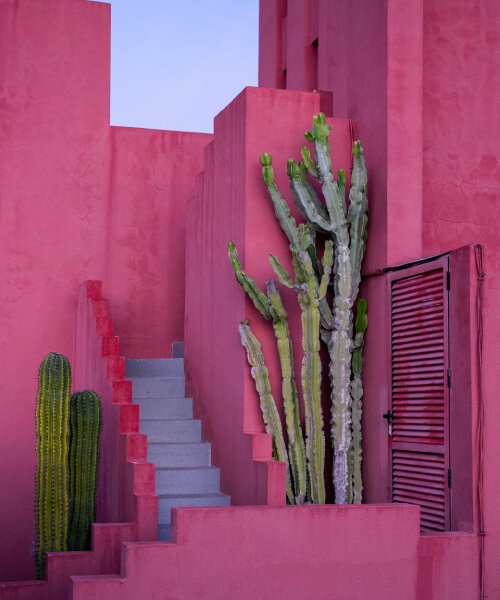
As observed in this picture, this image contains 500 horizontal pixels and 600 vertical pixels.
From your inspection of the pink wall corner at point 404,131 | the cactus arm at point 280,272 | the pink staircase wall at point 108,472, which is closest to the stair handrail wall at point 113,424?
the pink staircase wall at point 108,472

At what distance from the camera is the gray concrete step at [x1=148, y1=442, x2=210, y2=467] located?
963cm

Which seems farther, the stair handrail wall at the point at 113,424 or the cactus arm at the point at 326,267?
the cactus arm at the point at 326,267

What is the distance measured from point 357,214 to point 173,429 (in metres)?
3.09

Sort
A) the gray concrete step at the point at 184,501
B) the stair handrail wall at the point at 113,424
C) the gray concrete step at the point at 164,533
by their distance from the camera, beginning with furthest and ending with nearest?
the gray concrete step at the point at 184,501, the gray concrete step at the point at 164,533, the stair handrail wall at the point at 113,424

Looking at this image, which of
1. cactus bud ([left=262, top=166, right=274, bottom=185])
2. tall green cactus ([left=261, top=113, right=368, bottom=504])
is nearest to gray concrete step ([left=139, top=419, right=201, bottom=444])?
tall green cactus ([left=261, top=113, right=368, bottom=504])

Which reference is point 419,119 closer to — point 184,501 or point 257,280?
point 257,280

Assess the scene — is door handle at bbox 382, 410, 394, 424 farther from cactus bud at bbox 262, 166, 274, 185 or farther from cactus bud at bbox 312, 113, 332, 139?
cactus bud at bbox 312, 113, 332, 139

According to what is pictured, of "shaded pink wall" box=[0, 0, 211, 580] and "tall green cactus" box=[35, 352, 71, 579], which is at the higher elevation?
"shaded pink wall" box=[0, 0, 211, 580]

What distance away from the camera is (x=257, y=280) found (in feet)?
30.3

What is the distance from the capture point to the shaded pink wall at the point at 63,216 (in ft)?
37.2

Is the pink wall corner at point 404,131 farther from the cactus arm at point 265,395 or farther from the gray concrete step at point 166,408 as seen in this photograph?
the gray concrete step at point 166,408

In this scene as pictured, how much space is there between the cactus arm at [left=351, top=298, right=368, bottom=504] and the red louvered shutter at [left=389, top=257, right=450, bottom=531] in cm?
48

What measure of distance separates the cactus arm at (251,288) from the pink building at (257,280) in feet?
0.89

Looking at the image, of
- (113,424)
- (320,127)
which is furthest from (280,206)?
(113,424)
